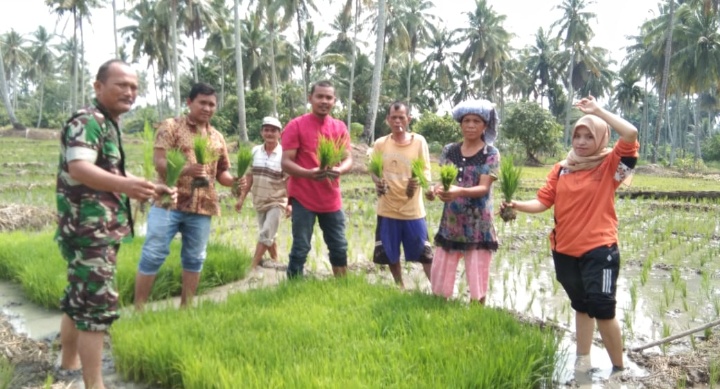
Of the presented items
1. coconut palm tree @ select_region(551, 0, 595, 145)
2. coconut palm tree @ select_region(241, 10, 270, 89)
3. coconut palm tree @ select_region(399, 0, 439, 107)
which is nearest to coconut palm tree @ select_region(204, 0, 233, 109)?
coconut palm tree @ select_region(241, 10, 270, 89)

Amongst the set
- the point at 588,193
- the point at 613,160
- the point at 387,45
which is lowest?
the point at 588,193

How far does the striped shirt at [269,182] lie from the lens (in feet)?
16.8

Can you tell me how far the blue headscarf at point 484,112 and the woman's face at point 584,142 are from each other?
0.62 metres

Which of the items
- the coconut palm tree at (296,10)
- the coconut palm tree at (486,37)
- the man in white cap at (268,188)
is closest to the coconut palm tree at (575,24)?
the coconut palm tree at (486,37)

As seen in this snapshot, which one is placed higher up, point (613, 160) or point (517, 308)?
point (613, 160)

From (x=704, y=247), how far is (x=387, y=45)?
26187mm

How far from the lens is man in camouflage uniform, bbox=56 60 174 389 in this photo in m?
2.25

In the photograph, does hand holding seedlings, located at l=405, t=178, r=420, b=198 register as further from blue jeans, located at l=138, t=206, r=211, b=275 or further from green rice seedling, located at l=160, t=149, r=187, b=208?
green rice seedling, located at l=160, t=149, r=187, b=208

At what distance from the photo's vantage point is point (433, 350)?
8.42ft

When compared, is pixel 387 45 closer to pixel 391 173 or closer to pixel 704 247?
pixel 704 247

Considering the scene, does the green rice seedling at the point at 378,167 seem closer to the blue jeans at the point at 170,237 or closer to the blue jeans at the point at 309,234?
the blue jeans at the point at 309,234

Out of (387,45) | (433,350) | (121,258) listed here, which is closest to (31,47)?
(387,45)

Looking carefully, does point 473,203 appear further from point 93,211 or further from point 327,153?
point 93,211

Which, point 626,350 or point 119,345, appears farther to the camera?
point 626,350
